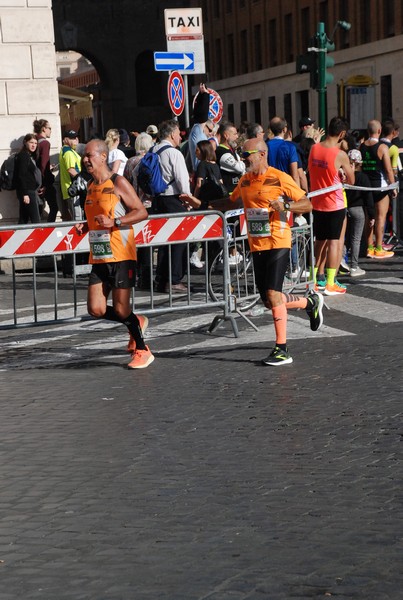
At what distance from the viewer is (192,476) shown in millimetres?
6621

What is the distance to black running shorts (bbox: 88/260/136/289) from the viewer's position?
1002 centimetres

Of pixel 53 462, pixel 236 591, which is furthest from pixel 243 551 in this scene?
pixel 53 462

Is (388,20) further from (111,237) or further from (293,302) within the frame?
(111,237)

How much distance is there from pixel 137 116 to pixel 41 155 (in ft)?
184

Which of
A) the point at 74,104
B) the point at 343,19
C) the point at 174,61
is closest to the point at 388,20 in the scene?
the point at 343,19

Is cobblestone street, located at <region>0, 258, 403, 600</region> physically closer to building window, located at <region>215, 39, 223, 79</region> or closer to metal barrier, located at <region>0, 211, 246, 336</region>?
metal barrier, located at <region>0, 211, 246, 336</region>

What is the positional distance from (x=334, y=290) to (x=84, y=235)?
13.1 feet

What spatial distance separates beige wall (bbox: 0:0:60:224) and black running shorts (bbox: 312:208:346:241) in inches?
279

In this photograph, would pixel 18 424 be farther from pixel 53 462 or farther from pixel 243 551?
pixel 243 551

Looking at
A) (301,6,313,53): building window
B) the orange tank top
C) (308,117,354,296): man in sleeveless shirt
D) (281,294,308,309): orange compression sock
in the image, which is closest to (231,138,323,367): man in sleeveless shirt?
(281,294,308,309): orange compression sock

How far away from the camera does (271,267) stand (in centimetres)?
1028

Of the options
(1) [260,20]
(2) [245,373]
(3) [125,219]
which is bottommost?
(2) [245,373]

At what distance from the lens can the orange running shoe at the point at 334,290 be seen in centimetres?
1415

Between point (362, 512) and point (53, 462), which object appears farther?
point (53, 462)
